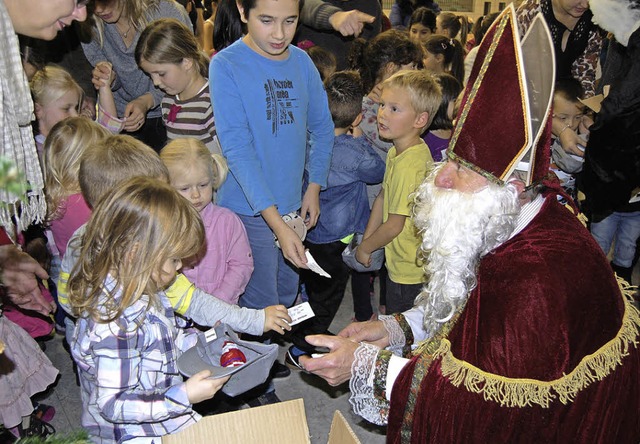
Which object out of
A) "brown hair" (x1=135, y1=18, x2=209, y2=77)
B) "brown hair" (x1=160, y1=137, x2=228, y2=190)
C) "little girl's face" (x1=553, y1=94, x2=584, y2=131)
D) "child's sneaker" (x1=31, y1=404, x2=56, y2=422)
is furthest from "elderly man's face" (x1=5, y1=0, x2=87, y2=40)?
"little girl's face" (x1=553, y1=94, x2=584, y2=131)

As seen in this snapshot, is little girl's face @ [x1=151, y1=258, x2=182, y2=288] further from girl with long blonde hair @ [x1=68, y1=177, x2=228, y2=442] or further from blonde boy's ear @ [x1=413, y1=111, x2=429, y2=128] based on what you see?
blonde boy's ear @ [x1=413, y1=111, x2=429, y2=128]

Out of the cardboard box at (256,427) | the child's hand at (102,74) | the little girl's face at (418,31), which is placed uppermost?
the child's hand at (102,74)

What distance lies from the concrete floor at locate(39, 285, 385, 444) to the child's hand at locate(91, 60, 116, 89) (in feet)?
5.54

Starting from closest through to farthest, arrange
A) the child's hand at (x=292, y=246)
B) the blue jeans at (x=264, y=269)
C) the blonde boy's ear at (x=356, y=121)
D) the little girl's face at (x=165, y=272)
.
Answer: the little girl's face at (x=165, y=272), the child's hand at (x=292, y=246), the blue jeans at (x=264, y=269), the blonde boy's ear at (x=356, y=121)

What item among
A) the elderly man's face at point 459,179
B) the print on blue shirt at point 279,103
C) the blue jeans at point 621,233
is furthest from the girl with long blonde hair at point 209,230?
the blue jeans at point 621,233

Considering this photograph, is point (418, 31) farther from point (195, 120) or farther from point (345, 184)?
point (195, 120)

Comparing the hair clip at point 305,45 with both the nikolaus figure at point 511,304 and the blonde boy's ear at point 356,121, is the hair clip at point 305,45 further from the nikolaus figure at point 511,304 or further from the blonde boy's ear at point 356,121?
the nikolaus figure at point 511,304

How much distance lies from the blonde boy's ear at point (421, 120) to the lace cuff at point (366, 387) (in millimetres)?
1514

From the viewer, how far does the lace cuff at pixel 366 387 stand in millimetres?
2055

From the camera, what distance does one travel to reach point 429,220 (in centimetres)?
203

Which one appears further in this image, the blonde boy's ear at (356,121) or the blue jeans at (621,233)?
the blue jeans at (621,233)

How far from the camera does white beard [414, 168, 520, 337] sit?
188 centimetres

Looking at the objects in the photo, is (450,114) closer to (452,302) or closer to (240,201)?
(240,201)

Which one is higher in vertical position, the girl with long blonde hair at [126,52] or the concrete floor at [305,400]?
the girl with long blonde hair at [126,52]
